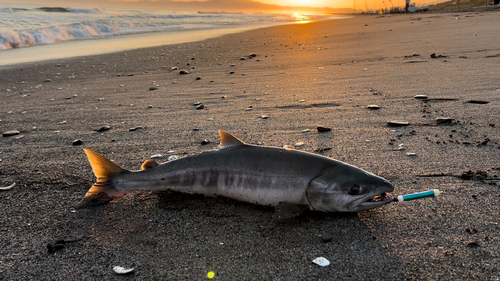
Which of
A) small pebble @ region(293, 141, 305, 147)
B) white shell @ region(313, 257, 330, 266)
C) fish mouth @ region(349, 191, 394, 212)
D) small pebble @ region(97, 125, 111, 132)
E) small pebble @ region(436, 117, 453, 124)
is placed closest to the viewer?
white shell @ region(313, 257, 330, 266)

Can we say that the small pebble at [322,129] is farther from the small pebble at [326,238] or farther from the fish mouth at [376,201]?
the small pebble at [326,238]

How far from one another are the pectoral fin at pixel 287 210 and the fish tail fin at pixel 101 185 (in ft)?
4.94

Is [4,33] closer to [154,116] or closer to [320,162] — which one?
[154,116]

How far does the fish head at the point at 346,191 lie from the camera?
2643 millimetres

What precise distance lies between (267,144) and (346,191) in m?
1.87

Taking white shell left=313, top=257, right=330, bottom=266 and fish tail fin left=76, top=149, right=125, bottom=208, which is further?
fish tail fin left=76, top=149, right=125, bottom=208

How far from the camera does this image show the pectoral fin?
8.74 feet

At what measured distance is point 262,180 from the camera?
2.86 metres

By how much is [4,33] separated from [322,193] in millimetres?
23286

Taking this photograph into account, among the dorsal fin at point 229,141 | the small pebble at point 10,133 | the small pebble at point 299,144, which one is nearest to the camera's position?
the dorsal fin at point 229,141

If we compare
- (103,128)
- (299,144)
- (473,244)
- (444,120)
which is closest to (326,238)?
(473,244)

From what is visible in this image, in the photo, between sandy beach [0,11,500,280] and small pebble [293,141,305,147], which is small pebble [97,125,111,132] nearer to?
sandy beach [0,11,500,280]

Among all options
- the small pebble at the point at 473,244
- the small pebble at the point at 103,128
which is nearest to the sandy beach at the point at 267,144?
the small pebble at the point at 473,244

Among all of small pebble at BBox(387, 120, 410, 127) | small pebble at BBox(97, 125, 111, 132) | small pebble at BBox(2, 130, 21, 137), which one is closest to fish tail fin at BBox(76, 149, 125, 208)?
small pebble at BBox(97, 125, 111, 132)
